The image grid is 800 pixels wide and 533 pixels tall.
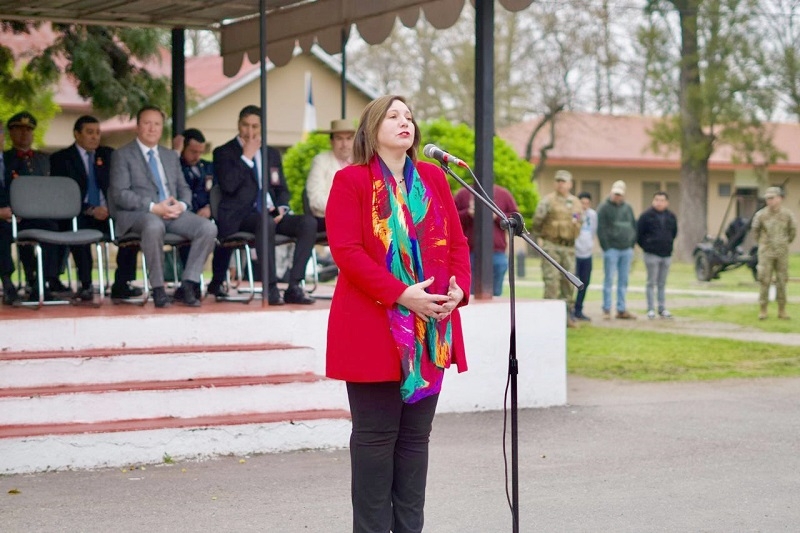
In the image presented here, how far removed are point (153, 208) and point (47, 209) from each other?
4.02 ft

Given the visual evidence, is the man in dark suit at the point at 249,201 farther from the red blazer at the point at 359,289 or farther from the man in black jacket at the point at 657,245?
the man in black jacket at the point at 657,245

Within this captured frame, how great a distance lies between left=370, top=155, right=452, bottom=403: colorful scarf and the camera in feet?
16.5

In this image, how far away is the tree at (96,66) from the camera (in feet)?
51.5

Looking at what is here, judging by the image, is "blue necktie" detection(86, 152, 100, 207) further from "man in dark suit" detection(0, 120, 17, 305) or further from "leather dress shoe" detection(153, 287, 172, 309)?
"leather dress shoe" detection(153, 287, 172, 309)

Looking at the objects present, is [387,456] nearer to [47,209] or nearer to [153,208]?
[153,208]

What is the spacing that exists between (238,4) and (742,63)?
85.9 ft

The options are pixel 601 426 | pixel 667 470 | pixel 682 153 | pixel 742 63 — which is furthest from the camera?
pixel 682 153

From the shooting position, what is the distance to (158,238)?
991 centimetres

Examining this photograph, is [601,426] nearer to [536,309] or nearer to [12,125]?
[536,309]

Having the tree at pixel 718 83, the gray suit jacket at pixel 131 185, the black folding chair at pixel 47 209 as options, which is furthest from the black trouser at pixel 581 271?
the tree at pixel 718 83

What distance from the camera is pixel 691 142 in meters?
37.9

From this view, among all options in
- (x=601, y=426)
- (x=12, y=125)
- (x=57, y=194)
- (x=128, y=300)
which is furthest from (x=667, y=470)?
(x=12, y=125)

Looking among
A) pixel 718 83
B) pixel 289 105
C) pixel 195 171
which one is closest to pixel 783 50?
pixel 718 83

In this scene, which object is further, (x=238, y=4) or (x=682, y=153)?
(x=682, y=153)
